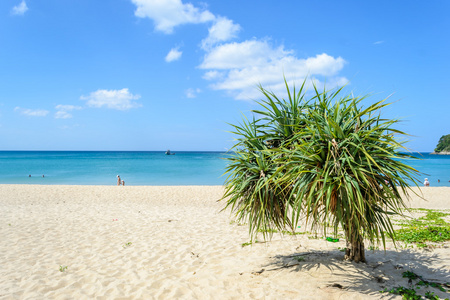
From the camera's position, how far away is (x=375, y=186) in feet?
13.3

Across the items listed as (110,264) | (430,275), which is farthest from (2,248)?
(430,275)

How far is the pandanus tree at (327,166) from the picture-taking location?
12.9 feet

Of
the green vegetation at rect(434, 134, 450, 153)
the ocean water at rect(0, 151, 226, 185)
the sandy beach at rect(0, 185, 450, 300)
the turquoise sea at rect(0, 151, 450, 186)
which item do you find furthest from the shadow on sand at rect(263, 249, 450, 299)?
the green vegetation at rect(434, 134, 450, 153)

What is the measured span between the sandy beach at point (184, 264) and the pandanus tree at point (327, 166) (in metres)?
0.85

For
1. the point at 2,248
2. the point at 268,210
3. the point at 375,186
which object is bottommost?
the point at 2,248

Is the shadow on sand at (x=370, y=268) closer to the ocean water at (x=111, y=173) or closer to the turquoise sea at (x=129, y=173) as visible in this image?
the turquoise sea at (x=129, y=173)

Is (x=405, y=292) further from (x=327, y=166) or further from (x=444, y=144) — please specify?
(x=444, y=144)

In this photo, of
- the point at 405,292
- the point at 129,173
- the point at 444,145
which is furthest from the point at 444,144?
the point at 405,292

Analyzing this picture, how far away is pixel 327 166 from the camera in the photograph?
4082 millimetres

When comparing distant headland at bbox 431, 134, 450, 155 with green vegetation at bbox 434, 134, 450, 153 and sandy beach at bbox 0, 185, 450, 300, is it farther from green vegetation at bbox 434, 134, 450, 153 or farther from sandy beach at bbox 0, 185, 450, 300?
sandy beach at bbox 0, 185, 450, 300

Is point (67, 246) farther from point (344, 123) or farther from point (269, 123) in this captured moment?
point (344, 123)

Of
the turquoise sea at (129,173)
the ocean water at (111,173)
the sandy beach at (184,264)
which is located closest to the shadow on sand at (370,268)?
the sandy beach at (184,264)

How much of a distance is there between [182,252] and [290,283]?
2.90m

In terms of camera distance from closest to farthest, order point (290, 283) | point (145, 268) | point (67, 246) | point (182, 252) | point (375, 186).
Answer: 1. point (375, 186)
2. point (290, 283)
3. point (145, 268)
4. point (182, 252)
5. point (67, 246)
